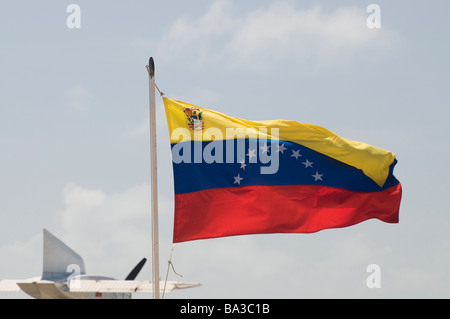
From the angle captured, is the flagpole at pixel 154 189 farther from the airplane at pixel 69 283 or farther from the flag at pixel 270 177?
the airplane at pixel 69 283

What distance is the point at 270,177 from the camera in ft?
72.8

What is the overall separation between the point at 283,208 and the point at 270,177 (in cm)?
99

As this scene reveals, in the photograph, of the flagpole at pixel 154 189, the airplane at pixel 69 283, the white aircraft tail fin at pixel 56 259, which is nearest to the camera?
the flagpole at pixel 154 189

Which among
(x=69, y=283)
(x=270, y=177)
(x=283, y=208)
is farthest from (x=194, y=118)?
(x=69, y=283)

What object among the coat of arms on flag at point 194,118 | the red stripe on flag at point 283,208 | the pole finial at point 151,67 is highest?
the pole finial at point 151,67

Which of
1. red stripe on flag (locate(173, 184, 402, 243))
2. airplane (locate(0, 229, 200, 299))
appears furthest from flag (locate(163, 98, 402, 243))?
airplane (locate(0, 229, 200, 299))

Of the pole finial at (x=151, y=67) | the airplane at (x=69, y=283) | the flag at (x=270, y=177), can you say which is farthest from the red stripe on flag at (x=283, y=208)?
the airplane at (x=69, y=283)

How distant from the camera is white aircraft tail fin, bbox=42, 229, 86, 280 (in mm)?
60438

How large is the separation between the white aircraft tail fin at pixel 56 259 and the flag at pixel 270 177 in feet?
134

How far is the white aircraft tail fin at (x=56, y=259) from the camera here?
60.4 m
